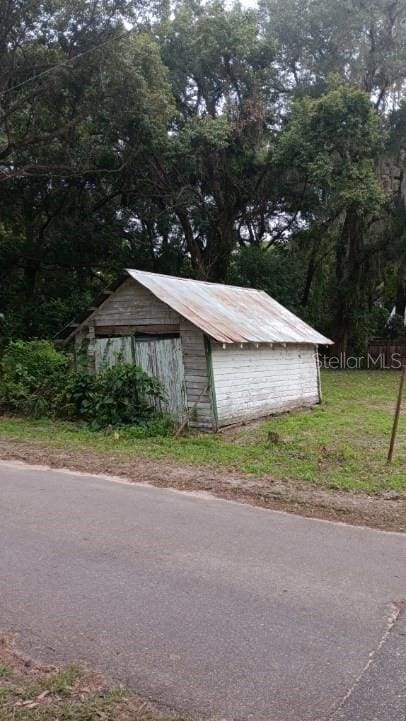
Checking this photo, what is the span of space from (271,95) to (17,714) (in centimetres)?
2812

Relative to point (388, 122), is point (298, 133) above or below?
below

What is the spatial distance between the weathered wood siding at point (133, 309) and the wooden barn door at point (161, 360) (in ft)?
1.44

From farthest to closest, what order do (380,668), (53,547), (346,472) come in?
(346,472) < (53,547) < (380,668)

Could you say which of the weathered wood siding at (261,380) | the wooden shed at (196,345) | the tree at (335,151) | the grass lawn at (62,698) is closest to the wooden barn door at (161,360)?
the wooden shed at (196,345)

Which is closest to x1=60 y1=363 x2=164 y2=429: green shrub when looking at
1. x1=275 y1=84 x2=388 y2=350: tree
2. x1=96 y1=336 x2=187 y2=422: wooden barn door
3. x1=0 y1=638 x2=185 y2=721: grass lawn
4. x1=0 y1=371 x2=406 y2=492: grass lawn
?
x1=96 y1=336 x2=187 y2=422: wooden barn door

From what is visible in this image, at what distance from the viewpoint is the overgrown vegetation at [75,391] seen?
12766 millimetres

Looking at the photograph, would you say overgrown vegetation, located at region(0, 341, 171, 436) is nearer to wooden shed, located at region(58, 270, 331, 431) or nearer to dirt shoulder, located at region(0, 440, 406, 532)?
wooden shed, located at region(58, 270, 331, 431)

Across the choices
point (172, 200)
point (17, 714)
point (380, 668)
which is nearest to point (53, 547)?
point (17, 714)

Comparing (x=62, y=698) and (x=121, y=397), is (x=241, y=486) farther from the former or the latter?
(x=121, y=397)

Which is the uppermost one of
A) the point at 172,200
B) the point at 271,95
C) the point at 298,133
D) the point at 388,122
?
the point at 271,95

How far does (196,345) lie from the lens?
41.7 ft

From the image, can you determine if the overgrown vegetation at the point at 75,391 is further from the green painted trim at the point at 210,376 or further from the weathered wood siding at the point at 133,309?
the weathered wood siding at the point at 133,309

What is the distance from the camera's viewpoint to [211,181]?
2559 cm

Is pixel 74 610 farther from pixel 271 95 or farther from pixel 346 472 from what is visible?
pixel 271 95
